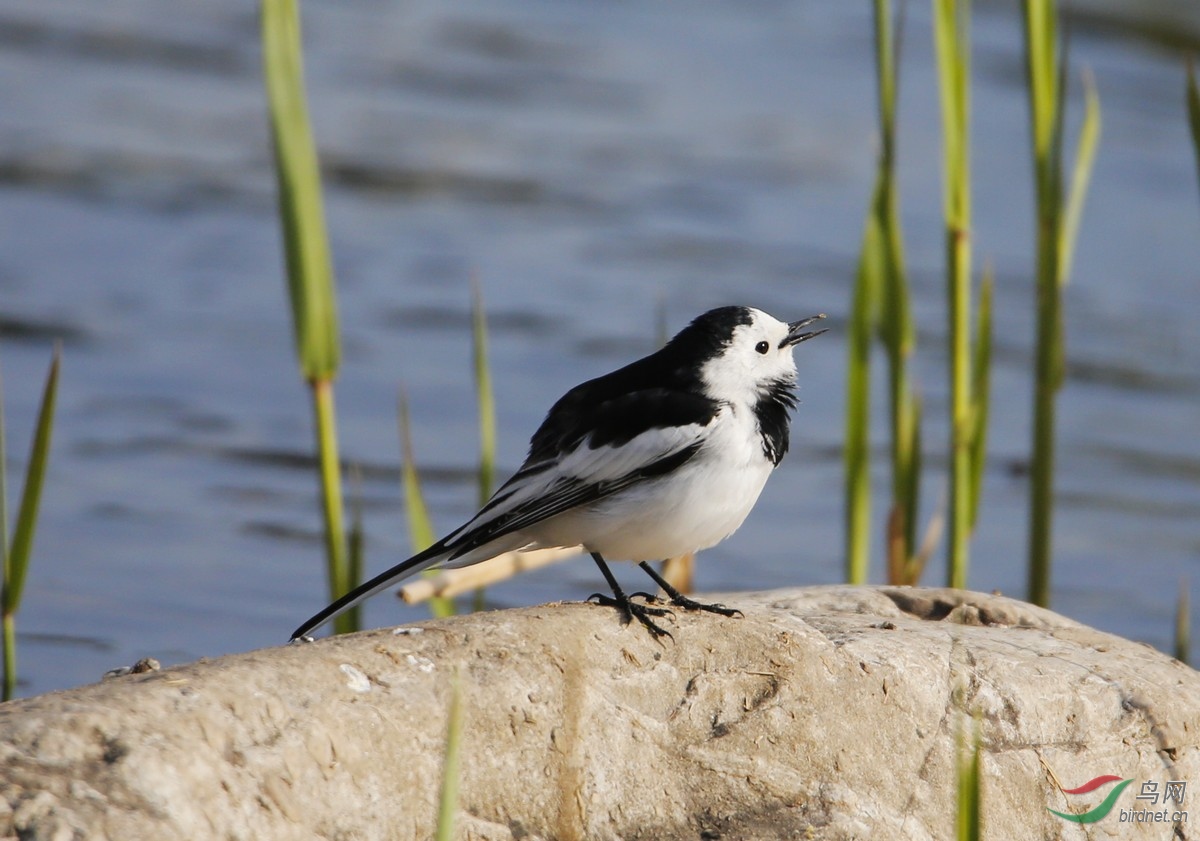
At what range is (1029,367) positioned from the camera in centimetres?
1081

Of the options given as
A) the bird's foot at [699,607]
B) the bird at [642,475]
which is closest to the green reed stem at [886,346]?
the bird at [642,475]

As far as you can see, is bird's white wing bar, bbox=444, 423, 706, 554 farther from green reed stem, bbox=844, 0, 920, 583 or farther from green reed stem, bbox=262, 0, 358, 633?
green reed stem, bbox=844, 0, 920, 583

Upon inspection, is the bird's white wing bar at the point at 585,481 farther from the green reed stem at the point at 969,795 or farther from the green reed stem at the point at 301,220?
the green reed stem at the point at 969,795

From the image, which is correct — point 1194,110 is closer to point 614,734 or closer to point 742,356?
point 742,356

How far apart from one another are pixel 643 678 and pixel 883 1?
2.44 metres

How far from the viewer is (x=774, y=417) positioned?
A: 16.0ft

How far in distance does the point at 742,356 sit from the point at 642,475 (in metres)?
0.59

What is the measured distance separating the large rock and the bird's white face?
71 cm

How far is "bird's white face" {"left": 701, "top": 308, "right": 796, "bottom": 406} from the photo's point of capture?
15.9 ft

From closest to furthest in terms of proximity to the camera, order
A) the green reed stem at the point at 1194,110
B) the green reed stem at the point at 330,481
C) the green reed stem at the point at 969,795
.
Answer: the green reed stem at the point at 969,795 < the green reed stem at the point at 1194,110 < the green reed stem at the point at 330,481

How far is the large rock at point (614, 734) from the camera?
3.22m

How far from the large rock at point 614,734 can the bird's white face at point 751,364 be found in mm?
710

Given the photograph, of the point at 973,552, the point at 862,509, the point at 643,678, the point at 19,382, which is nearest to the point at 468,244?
the point at 19,382

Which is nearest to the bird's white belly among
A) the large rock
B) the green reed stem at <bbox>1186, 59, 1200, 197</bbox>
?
the large rock
